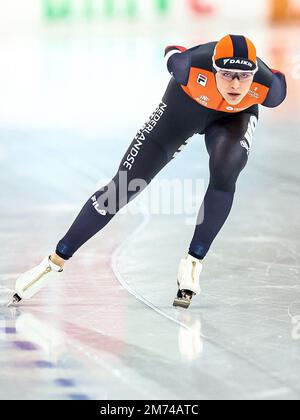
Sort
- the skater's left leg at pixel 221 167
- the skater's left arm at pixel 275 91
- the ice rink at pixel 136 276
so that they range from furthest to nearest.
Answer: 1. the skater's left arm at pixel 275 91
2. the skater's left leg at pixel 221 167
3. the ice rink at pixel 136 276

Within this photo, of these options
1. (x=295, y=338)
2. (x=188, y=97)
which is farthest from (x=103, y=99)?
(x=295, y=338)

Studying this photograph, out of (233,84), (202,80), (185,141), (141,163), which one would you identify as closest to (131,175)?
(141,163)

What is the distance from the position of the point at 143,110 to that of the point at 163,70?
9.51 feet

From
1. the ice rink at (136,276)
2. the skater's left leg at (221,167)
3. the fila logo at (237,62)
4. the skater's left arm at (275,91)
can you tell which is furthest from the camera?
the skater's left arm at (275,91)

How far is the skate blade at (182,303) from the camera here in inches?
209

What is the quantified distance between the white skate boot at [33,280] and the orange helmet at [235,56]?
1313mm

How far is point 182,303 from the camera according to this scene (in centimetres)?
532

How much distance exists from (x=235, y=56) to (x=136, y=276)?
144 cm

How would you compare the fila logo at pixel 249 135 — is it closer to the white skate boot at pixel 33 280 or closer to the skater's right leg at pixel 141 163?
the skater's right leg at pixel 141 163

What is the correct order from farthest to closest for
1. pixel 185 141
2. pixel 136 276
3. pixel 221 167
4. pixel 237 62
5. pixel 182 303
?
pixel 136 276
pixel 185 141
pixel 182 303
pixel 221 167
pixel 237 62

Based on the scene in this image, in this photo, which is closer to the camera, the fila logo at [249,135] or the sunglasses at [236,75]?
the sunglasses at [236,75]

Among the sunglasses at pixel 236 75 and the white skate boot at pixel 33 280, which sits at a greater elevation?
the sunglasses at pixel 236 75

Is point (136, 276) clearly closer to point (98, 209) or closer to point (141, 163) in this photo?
point (98, 209)

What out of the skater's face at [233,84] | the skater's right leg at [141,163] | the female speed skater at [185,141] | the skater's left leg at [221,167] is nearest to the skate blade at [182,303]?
the female speed skater at [185,141]
